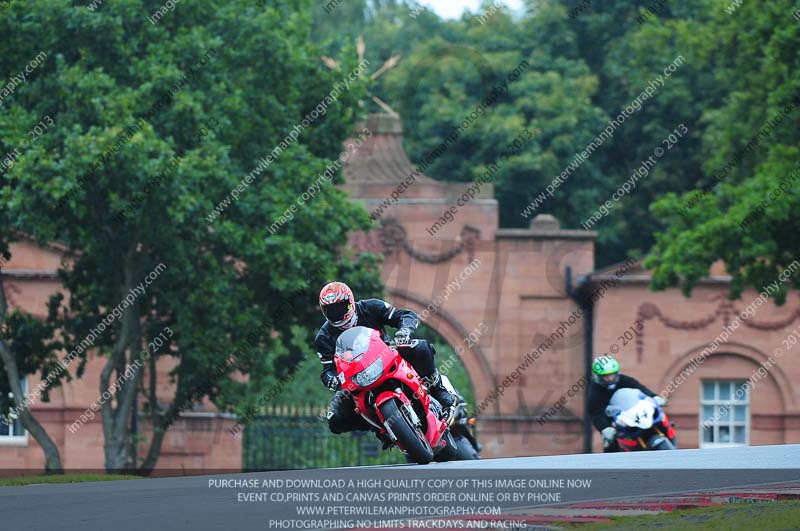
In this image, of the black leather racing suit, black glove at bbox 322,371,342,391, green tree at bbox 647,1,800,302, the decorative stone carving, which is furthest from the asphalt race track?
the decorative stone carving

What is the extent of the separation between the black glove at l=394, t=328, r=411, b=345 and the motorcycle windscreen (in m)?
0.43

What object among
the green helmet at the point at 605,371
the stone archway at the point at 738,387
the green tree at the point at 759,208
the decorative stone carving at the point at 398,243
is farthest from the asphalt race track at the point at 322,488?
the decorative stone carving at the point at 398,243

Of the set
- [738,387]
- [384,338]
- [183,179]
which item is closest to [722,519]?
[384,338]

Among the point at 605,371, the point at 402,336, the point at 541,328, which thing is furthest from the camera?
the point at 541,328

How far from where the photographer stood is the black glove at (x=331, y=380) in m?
12.3

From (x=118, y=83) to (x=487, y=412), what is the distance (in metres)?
14.8

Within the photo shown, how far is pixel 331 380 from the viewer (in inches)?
487

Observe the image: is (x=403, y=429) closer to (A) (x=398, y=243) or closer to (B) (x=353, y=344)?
(B) (x=353, y=344)

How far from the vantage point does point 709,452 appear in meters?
13.2

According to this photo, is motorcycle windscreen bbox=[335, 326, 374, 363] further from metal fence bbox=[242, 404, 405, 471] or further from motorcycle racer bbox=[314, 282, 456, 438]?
metal fence bbox=[242, 404, 405, 471]

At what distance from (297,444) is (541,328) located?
20.6 feet

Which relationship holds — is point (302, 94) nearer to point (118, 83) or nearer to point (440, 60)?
point (118, 83)

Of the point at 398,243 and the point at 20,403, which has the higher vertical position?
the point at 398,243

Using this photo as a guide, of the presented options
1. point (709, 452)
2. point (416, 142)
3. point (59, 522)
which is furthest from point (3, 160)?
point (416, 142)
